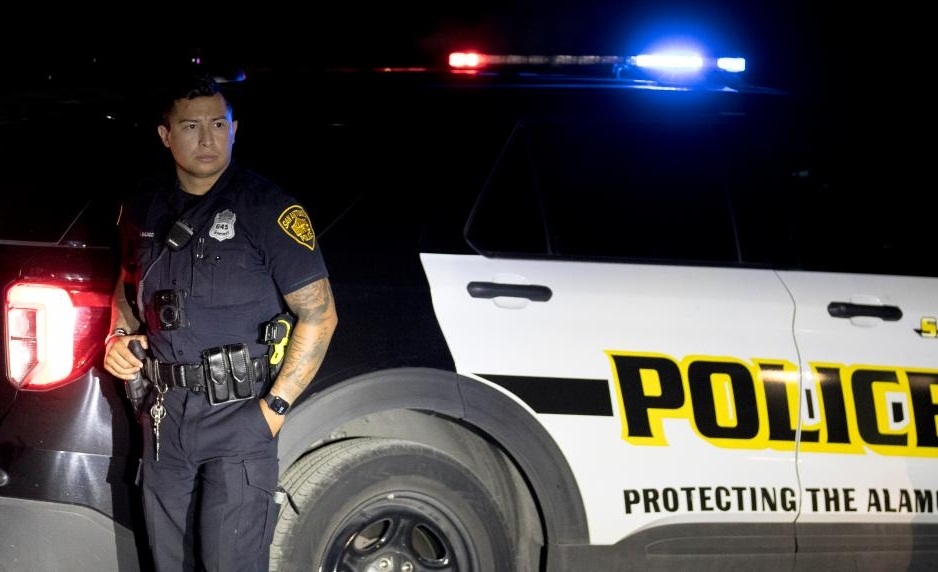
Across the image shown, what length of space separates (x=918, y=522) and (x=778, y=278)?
2.77 ft

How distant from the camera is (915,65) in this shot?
8.30m

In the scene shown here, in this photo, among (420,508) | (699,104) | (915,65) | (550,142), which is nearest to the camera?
(420,508)

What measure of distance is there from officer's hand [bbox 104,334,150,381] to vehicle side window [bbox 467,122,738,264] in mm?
969

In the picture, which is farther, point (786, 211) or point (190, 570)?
point (786, 211)

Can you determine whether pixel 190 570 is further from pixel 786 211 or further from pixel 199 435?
pixel 786 211

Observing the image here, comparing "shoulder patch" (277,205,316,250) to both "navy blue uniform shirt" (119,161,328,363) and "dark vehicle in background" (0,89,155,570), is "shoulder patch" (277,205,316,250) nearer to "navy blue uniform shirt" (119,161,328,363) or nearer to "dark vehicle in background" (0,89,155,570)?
"navy blue uniform shirt" (119,161,328,363)

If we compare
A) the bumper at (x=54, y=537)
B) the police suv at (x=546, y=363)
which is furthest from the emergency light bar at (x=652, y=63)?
the bumper at (x=54, y=537)

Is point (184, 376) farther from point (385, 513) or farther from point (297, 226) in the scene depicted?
point (385, 513)

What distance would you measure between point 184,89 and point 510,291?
1022 millimetres

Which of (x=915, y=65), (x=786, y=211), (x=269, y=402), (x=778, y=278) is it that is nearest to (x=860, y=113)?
(x=786, y=211)

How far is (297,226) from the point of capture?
2.62 meters

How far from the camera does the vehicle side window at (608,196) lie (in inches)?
119

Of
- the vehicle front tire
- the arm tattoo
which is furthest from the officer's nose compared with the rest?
the vehicle front tire

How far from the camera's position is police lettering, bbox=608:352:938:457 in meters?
2.93
